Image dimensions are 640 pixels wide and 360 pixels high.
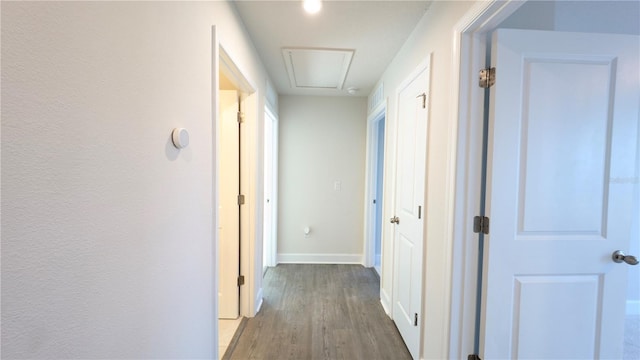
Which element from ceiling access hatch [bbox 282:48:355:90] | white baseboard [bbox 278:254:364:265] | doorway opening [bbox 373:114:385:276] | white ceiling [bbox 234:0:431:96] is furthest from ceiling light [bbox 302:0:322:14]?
white baseboard [bbox 278:254:364:265]

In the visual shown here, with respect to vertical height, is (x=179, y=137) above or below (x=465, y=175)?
above

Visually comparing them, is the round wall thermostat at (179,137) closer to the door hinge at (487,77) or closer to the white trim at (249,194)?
the white trim at (249,194)

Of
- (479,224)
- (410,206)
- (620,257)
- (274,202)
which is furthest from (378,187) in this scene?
(620,257)

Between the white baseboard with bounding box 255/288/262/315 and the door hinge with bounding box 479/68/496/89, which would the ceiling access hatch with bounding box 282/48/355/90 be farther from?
the white baseboard with bounding box 255/288/262/315

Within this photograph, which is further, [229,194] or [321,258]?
[321,258]

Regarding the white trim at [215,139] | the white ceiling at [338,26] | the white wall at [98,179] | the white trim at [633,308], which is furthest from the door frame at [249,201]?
the white trim at [633,308]

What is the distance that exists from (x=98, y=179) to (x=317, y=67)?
231 cm

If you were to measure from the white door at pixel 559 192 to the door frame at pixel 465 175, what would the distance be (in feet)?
0.19

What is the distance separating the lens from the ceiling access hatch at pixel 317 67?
2290 mm

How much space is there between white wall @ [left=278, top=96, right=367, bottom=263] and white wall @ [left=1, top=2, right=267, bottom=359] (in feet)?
8.05

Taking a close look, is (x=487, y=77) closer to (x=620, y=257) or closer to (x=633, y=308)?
(x=620, y=257)

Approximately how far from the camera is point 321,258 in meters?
3.72

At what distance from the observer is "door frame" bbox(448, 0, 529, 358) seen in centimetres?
128

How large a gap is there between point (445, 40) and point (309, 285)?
105 inches
